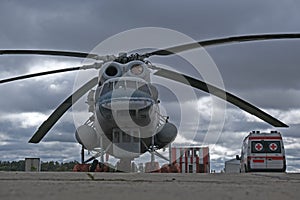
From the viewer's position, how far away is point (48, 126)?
52.1ft

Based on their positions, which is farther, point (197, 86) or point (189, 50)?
point (197, 86)

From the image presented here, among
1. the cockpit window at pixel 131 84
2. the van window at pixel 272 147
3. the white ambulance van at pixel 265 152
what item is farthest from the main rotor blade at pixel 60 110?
the van window at pixel 272 147

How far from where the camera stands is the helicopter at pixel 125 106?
13508mm

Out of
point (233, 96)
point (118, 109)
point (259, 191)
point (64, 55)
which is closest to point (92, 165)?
point (118, 109)

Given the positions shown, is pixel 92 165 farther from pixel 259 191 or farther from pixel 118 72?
pixel 259 191

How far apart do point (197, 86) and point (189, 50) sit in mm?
1819

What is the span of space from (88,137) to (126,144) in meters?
1.94

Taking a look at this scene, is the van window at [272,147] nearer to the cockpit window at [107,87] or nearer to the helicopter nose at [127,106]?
the helicopter nose at [127,106]

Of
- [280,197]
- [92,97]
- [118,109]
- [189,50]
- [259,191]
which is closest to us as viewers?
[280,197]

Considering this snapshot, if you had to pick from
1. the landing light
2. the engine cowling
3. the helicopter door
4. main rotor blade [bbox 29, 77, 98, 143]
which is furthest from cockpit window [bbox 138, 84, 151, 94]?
the engine cowling

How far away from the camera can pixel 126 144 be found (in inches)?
559

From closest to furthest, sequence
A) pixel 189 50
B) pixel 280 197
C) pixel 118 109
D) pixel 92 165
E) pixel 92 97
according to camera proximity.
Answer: pixel 280 197
pixel 189 50
pixel 118 109
pixel 92 165
pixel 92 97

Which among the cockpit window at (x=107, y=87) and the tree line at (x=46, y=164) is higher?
the cockpit window at (x=107, y=87)

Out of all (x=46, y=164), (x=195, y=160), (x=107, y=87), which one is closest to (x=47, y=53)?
(x=107, y=87)
